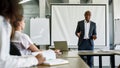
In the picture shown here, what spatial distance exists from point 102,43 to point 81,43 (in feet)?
7.79

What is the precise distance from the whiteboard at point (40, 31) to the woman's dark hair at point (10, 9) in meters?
6.14

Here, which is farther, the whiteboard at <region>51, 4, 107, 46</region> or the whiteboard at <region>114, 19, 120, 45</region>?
the whiteboard at <region>114, 19, 120, 45</region>

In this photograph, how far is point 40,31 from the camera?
7.50 metres

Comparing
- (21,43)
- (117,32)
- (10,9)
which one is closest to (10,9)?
(10,9)

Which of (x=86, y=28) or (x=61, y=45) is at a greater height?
(x=86, y=28)

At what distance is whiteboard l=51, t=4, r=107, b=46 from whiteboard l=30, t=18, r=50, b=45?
7.3 inches

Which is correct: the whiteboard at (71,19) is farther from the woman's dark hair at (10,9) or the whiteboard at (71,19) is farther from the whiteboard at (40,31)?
Answer: the woman's dark hair at (10,9)

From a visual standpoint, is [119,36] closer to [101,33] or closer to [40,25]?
[101,33]

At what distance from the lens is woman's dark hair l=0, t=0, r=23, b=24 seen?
1.27m

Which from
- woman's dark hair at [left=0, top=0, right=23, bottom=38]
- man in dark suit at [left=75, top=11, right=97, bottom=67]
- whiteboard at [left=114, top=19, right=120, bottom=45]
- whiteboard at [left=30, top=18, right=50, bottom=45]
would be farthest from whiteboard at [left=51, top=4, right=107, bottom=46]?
woman's dark hair at [left=0, top=0, right=23, bottom=38]

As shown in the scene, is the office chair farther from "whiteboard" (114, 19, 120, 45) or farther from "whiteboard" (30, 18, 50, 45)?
"whiteboard" (114, 19, 120, 45)

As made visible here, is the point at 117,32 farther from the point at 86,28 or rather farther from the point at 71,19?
the point at 86,28

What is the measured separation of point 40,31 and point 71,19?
1029 millimetres

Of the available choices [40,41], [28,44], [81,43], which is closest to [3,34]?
[28,44]
